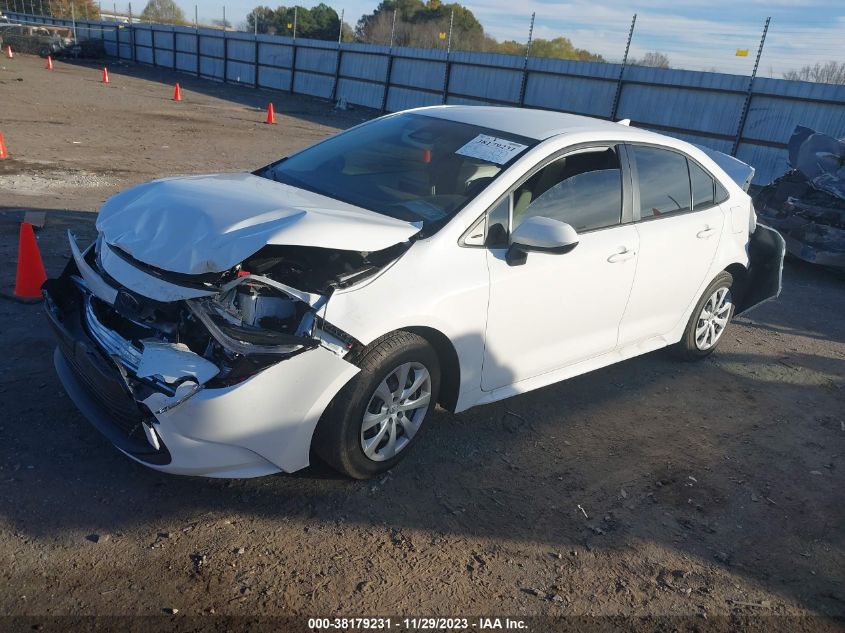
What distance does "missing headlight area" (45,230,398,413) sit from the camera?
284 cm

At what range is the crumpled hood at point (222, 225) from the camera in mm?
2994

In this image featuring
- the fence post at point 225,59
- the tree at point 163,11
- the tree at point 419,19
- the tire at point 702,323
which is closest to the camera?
the tire at point 702,323

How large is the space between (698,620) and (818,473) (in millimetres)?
1755

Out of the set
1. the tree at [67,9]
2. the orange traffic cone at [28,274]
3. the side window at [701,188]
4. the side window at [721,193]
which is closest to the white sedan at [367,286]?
the side window at [701,188]

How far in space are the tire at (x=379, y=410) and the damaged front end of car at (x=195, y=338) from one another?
0.40 feet

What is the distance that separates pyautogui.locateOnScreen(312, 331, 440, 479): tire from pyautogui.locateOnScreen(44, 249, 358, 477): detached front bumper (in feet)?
0.28

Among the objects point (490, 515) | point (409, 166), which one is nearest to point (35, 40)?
point (409, 166)

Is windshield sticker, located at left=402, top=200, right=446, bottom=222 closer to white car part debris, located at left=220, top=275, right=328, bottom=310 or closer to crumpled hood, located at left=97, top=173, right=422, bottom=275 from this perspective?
crumpled hood, located at left=97, top=173, right=422, bottom=275

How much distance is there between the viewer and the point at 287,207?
3381 millimetres

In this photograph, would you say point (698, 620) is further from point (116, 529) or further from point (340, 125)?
point (340, 125)

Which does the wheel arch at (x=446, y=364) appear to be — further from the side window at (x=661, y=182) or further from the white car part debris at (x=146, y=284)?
the side window at (x=661, y=182)

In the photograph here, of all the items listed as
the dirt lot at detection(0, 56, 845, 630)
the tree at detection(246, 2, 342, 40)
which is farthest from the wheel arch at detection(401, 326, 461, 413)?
the tree at detection(246, 2, 342, 40)

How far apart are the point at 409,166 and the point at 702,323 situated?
9.12 feet

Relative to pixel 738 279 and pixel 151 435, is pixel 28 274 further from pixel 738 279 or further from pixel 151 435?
pixel 738 279
